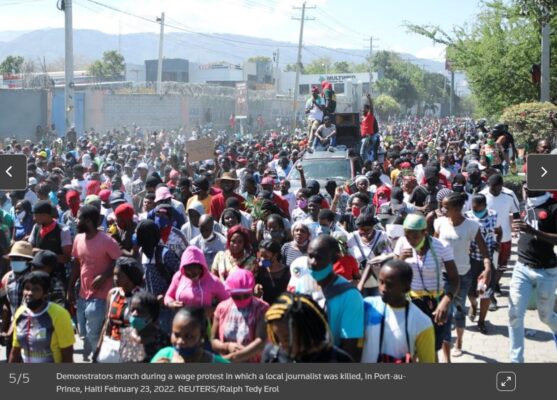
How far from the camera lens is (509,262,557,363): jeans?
6328mm

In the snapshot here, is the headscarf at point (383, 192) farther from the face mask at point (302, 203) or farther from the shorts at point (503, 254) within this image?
the shorts at point (503, 254)

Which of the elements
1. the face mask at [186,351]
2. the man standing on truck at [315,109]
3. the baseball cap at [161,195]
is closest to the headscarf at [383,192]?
the baseball cap at [161,195]

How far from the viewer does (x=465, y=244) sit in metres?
6.99

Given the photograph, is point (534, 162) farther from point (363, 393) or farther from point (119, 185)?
point (119, 185)

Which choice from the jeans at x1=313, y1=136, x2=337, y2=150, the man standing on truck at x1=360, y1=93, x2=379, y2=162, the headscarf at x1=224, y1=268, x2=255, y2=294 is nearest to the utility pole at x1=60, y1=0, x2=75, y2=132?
the jeans at x1=313, y1=136, x2=337, y2=150

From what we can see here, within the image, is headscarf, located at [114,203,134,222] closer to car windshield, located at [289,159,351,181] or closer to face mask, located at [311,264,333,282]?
face mask, located at [311,264,333,282]

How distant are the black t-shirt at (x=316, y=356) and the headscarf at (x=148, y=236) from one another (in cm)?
270

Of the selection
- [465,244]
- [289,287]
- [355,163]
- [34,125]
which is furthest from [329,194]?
[34,125]

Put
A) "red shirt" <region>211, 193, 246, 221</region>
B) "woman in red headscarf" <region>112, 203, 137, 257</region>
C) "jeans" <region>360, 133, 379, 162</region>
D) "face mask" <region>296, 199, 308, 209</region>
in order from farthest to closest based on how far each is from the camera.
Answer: "jeans" <region>360, 133, 379, 162</region>
"face mask" <region>296, 199, 308, 209</region>
"red shirt" <region>211, 193, 246, 221</region>
"woman in red headscarf" <region>112, 203, 137, 257</region>

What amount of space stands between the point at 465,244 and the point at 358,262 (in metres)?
0.97

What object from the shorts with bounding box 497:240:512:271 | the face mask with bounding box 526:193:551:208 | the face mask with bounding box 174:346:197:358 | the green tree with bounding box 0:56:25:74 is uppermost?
the green tree with bounding box 0:56:25:74

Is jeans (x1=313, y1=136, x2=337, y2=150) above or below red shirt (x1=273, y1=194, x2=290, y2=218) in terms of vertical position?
above

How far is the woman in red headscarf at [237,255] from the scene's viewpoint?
242 inches

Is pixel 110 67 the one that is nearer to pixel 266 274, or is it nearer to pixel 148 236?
pixel 148 236
